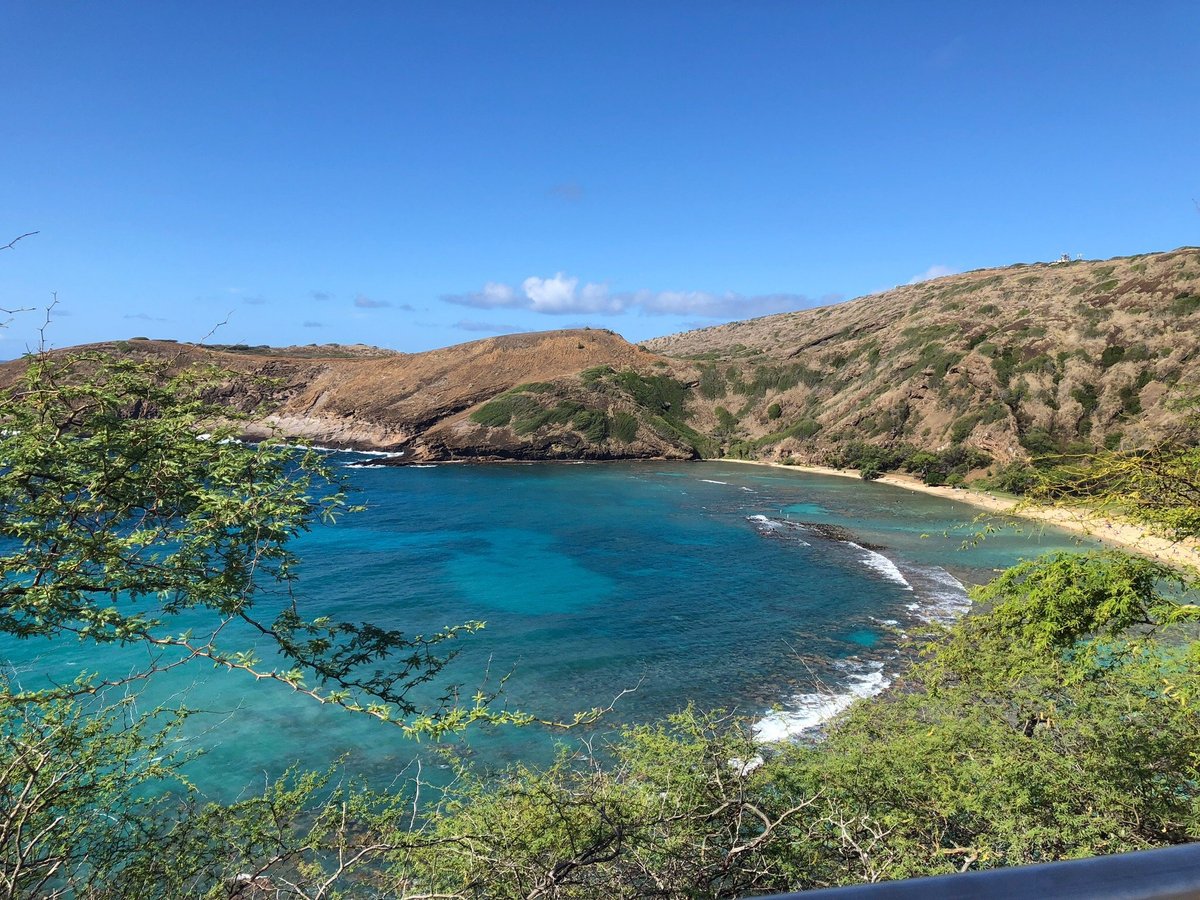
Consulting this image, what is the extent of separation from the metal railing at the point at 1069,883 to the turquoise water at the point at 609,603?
11.8 m

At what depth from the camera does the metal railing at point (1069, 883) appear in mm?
1297

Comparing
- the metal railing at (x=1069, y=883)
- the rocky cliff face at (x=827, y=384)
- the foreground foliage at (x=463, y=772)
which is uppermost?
the rocky cliff face at (x=827, y=384)

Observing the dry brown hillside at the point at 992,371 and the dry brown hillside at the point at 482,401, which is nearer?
the dry brown hillside at the point at 992,371

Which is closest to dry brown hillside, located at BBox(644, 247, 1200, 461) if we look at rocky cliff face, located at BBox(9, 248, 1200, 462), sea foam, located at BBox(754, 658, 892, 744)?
rocky cliff face, located at BBox(9, 248, 1200, 462)

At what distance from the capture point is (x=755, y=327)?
169 metres

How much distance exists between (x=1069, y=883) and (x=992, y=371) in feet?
283

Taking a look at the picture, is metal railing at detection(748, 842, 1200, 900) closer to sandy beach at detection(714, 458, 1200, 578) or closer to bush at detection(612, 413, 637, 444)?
sandy beach at detection(714, 458, 1200, 578)

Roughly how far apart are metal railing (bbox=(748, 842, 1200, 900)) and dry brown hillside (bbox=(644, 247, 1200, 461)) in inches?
2373

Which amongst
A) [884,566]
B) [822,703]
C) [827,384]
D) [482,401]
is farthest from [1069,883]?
[827,384]

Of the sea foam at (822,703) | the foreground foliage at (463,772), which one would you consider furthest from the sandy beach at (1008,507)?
the foreground foliage at (463,772)

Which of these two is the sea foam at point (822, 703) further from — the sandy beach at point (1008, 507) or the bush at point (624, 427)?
the bush at point (624, 427)

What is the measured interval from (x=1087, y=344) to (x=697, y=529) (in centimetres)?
5280

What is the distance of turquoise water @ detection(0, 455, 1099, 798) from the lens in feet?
69.4

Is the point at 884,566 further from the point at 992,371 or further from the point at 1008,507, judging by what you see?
the point at 992,371
